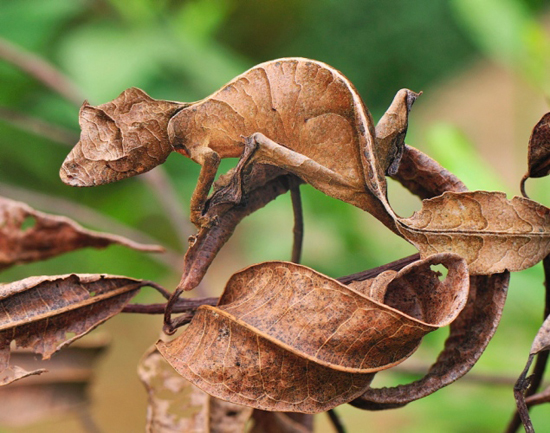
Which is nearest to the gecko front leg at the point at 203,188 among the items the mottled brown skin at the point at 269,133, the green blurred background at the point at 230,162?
the mottled brown skin at the point at 269,133

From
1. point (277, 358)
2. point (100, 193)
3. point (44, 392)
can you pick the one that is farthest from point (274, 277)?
point (100, 193)

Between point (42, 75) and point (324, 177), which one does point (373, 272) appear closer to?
point (324, 177)

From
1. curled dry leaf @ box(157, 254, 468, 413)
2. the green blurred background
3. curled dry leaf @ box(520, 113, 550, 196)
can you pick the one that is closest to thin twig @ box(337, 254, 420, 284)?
curled dry leaf @ box(157, 254, 468, 413)

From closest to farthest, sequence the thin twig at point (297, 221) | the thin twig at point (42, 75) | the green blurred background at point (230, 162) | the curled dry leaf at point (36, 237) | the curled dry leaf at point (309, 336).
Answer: the curled dry leaf at point (309, 336) → the thin twig at point (297, 221) → the curled dry leaf at point (36, 237) → the thin twig at point (42, 75) → the green blurred background at point (230, 162)

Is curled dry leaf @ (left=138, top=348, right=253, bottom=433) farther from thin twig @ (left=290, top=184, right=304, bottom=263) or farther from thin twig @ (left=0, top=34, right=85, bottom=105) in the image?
thin twig @ (left=0, top=34, right=85, bottom=105)

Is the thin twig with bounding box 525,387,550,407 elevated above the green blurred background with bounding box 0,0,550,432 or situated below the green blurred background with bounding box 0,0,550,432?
below

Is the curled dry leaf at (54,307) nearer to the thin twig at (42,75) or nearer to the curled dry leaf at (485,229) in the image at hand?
the curled dry leaf at (485,229)

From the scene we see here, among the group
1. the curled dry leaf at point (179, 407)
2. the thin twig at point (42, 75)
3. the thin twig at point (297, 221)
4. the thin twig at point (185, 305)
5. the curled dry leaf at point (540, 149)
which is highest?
the thin twig at point (42, 75)
